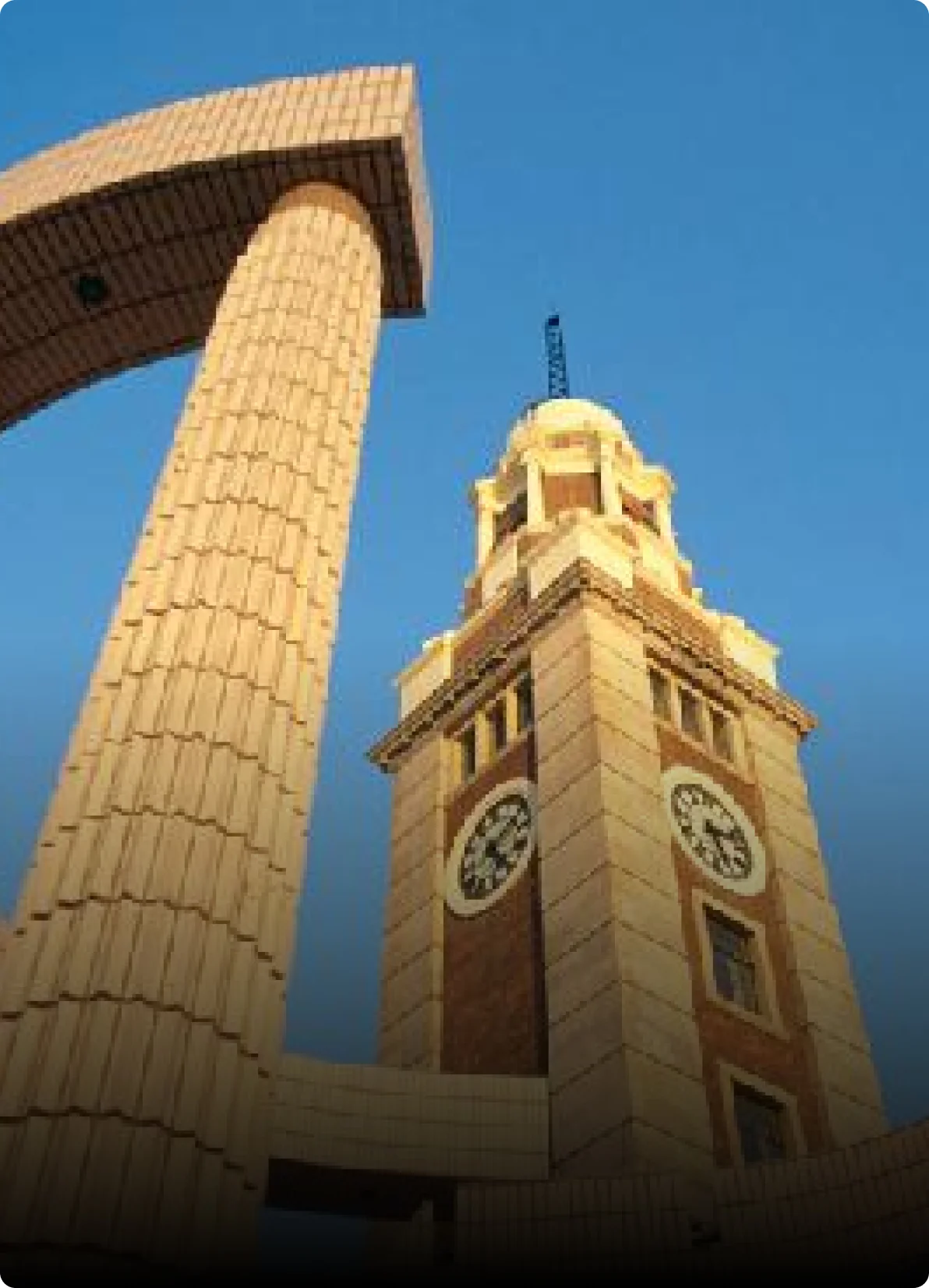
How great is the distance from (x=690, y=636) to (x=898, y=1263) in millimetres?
21635

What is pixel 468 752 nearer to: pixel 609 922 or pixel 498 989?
pixel 498 989

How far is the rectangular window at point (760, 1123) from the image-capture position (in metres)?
28.3

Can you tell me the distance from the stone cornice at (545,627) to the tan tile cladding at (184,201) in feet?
39.2

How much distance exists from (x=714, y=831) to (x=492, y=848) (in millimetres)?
5503

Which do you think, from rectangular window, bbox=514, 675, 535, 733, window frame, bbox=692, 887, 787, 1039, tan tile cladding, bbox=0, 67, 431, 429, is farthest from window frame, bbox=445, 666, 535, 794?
tan tile cladding, bbox=0, 67, 431, 429

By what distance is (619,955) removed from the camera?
2830 centimetres

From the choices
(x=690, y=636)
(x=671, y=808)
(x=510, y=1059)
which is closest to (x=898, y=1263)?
(x=510, y=1059)

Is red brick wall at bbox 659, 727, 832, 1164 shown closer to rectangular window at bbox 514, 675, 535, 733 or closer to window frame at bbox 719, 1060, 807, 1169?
window frame at bbox 719, 1060, 807, 1169

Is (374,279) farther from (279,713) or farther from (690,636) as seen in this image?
(690,636)

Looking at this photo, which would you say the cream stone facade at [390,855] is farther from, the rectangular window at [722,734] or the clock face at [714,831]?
the clock face at [714,831]

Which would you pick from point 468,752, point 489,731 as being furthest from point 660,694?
point 468,752

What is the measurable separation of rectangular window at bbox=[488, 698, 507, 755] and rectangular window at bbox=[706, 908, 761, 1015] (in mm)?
8041

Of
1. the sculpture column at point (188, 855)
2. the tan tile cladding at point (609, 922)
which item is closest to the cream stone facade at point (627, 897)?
the tan tile cladding at point (609, 922)

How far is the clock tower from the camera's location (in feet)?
91.3
